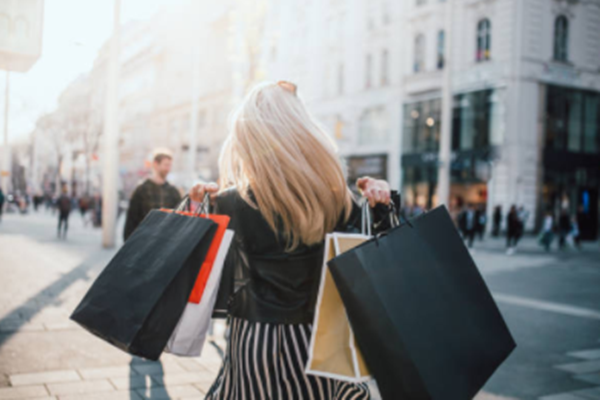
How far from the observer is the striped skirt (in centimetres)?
Result: 203

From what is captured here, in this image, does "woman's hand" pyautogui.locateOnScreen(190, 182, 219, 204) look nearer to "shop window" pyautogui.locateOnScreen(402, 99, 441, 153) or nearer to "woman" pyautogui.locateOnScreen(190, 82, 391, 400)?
"woman" pyautogui.locateOnScreen(190, 82, 391, 400)

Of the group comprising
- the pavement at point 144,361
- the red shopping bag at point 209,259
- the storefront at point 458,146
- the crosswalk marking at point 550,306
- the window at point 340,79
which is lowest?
the pavement at point 144,361

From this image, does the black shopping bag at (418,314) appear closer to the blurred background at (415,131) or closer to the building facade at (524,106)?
the blurred background at (415,131)

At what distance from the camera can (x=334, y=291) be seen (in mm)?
1906

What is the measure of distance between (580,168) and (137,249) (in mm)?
27627

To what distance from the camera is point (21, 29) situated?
11.7 feet

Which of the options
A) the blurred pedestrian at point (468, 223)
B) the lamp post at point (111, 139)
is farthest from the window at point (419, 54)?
the lamp post at point (111, 139)

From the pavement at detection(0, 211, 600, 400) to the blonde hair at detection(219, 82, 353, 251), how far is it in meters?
2.31

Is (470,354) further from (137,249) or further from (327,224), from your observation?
(137,249)

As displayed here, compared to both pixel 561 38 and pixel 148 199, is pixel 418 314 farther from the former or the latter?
pixel 561 38

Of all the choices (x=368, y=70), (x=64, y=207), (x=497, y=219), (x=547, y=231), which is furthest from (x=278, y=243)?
(x=368, y=70)

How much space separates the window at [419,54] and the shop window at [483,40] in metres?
3.42

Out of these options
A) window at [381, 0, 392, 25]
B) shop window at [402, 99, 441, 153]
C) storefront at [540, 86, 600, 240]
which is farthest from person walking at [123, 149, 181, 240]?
window at [381, 0, 392, 25]

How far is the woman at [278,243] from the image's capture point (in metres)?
2.04
